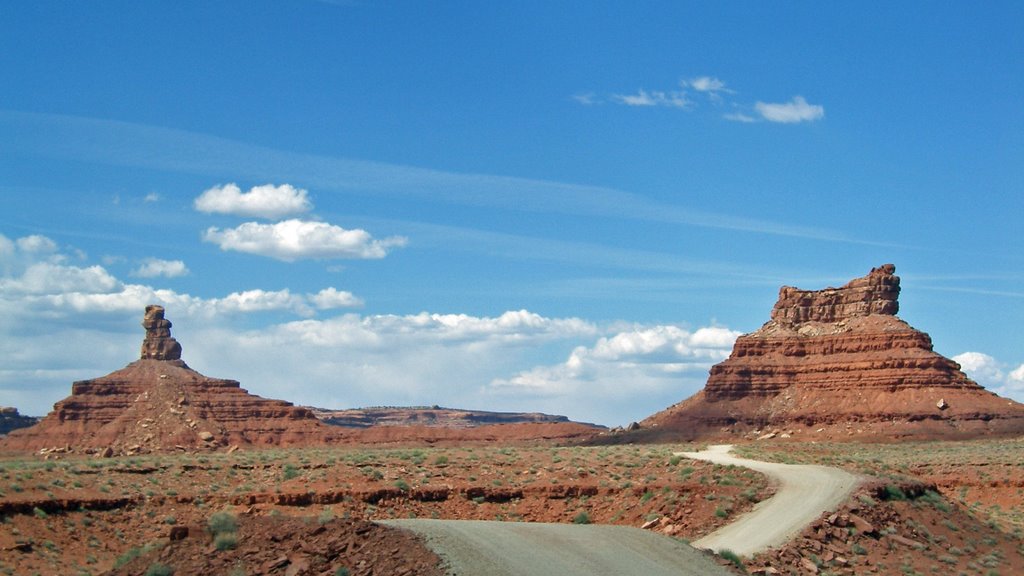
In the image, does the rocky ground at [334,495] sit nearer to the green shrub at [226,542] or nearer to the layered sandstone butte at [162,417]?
the green shrub at [226,542]

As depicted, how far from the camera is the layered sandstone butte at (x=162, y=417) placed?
11588 cm

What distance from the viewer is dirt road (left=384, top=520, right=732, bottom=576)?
2133cm

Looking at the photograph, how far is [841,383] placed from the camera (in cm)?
11631

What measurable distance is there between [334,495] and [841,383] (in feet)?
286

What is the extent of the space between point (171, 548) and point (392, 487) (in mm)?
15683

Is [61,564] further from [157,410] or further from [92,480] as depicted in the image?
Result: [157,410]

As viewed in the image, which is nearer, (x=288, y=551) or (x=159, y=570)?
(x=159, y=570)

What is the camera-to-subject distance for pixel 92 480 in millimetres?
39531

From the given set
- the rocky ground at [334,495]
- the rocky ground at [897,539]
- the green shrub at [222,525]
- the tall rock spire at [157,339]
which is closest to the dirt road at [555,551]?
the rocky ground at [897,539]

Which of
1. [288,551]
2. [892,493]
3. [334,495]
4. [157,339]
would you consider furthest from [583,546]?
[157,339]

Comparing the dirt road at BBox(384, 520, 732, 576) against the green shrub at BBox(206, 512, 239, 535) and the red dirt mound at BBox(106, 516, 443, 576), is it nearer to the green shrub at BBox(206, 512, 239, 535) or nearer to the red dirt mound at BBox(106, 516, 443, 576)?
the red dirt mound at BBox(106, 516, 443, 576)

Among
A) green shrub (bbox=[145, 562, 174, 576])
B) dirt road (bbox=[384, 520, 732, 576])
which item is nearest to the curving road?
dirt road (bbox=[384, 520, 732, 576])

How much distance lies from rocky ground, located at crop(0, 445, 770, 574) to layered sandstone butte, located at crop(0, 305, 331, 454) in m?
72.6

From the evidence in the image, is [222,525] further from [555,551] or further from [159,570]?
[555,551]
